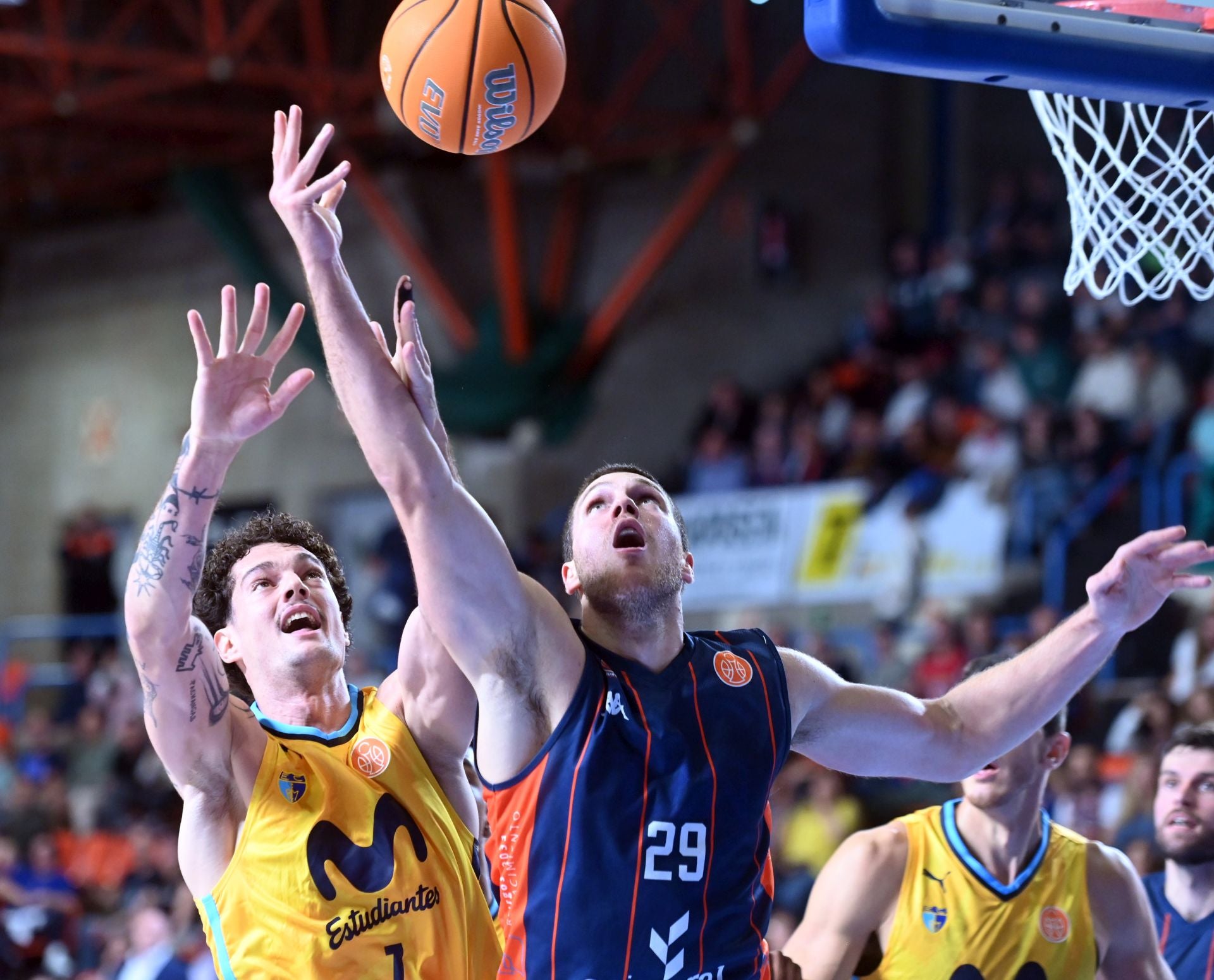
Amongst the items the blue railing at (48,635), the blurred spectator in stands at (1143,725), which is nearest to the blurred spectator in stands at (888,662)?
the blurred spectator in stands at (1143,725)

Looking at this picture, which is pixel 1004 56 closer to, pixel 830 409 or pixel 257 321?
pixel 257 321

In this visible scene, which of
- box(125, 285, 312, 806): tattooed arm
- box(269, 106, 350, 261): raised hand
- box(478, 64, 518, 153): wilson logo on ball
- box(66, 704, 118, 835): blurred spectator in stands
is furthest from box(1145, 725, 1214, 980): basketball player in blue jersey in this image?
box(66, 704, 118, 835): blurred spectator in stands

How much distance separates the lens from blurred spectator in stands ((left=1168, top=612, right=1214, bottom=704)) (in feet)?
29.6

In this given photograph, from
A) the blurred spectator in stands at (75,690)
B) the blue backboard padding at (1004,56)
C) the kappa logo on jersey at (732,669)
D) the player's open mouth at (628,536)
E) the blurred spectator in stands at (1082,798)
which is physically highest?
the blue backboard padding at (1004,56)

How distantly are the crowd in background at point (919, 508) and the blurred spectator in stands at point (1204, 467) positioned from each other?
2 centimetres

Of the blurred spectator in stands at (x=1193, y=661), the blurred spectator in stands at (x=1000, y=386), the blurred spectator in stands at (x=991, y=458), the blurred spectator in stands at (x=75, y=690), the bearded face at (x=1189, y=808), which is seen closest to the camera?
the bearded face at (x=1189, y=808)

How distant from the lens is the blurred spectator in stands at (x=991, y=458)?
37.0 ft

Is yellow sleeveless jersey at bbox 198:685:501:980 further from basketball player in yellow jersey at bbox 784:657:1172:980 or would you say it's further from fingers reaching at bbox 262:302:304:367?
basketball player in yellow jersey at bbox 784:657:1172:980

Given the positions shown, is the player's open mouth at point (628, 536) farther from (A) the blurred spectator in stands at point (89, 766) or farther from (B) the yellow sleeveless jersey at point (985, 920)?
(A) the blurred spectator in stands at point (89, 766)

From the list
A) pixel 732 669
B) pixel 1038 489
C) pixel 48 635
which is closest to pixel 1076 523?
pixel 1038 489

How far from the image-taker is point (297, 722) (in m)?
4.11

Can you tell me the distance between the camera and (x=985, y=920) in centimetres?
473

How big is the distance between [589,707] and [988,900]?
1923 mm

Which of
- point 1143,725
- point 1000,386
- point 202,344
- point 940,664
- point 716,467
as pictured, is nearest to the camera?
point 202,344
